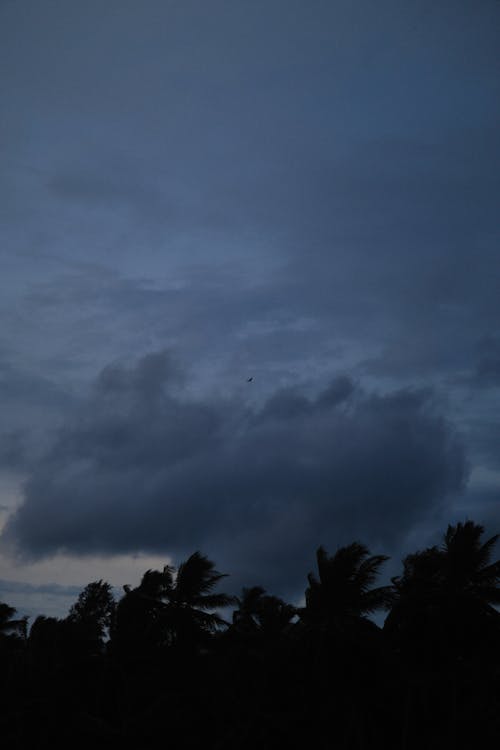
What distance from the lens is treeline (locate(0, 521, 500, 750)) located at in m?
28.6

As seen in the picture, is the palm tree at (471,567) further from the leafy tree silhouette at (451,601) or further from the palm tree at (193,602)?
the palm tree at (193,602)

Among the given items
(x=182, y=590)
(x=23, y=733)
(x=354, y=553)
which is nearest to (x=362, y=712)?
(x=354, y=553)

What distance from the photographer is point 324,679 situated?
29.6m

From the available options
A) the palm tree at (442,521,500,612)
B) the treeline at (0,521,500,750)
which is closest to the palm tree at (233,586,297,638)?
the treeline at (0,521,500,750)

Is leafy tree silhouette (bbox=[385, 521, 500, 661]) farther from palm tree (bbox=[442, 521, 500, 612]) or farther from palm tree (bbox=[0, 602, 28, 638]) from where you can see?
palm tree (bbox=[0, 602, 28, 638])

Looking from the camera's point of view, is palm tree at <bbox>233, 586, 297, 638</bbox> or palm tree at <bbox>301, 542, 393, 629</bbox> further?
palm tree at <bbox>233, 586, 297, 638</bbox>

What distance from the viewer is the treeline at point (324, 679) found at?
28.6m

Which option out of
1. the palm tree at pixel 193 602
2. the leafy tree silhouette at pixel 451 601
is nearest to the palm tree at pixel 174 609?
the palm tree at pixel 193 602

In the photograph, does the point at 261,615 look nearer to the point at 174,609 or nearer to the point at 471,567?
Result: the point at 174,609

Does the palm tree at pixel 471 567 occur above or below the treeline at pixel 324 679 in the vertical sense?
above

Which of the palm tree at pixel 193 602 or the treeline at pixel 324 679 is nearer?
the treeline at pixel 324 679

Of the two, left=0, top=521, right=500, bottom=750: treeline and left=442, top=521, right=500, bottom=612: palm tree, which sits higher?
left=442, top=521, right=500, bottom=612: palm tree

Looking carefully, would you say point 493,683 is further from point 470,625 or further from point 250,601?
point 250,601

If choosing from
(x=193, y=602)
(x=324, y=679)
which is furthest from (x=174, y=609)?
(x=324, y=679)
